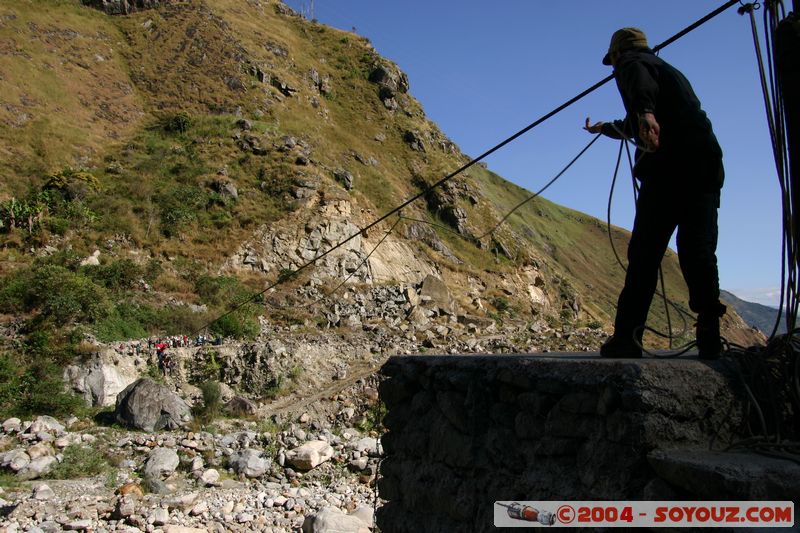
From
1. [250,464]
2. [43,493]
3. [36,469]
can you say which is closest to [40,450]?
[36,469]

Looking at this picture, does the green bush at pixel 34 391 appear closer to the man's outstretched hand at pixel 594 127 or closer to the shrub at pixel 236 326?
the shrub at pixel 236 326

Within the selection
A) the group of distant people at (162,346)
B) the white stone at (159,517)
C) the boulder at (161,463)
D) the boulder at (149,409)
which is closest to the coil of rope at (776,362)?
the white stone at (159,517)

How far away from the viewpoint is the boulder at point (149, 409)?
1087cm

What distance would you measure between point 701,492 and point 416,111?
4343 centimetres

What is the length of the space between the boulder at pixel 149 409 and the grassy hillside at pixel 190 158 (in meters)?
4.37

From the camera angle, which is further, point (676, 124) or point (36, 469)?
point (36, 469)

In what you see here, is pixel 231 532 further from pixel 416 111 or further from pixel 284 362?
pixel 416 111

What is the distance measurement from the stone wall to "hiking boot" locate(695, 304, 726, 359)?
106 mm

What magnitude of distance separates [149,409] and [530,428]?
10.4 m

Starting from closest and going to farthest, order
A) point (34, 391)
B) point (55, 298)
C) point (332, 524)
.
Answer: point (332, 524), point (34, 391), point (55, 298)

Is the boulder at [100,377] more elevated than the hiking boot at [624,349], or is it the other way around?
the hiking boot at [624,349]

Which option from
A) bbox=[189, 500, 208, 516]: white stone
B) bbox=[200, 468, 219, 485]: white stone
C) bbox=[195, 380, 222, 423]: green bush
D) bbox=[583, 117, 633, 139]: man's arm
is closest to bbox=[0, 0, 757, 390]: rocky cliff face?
bbox=[195, 380, 222, 423]: green bush

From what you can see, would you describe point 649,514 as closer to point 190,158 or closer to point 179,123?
point 190,158

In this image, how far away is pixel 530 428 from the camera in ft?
8.54
